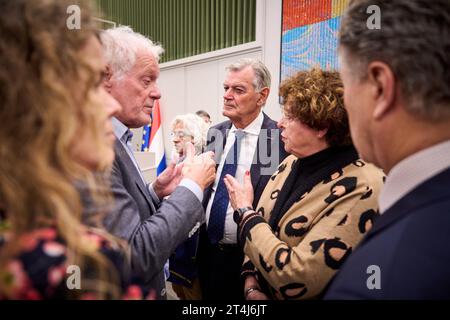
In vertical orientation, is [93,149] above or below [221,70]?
Result: below

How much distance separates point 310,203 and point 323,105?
40 cm

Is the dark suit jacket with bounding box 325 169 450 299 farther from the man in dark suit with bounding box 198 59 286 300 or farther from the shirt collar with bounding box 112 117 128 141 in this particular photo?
the man in dark suit with bounding box 198 59 286 300

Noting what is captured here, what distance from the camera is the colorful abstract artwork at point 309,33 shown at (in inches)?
126

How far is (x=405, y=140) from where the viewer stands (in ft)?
2.40

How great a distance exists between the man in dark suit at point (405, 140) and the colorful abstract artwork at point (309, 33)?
252 centimetres

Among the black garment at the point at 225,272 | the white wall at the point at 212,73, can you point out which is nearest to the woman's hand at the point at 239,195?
the black garment at the point at 225,272

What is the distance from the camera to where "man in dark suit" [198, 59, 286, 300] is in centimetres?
201

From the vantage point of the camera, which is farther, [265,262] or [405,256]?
[265,262]

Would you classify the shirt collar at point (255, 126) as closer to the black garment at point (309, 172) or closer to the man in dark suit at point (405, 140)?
the black garment at point (309, 172)

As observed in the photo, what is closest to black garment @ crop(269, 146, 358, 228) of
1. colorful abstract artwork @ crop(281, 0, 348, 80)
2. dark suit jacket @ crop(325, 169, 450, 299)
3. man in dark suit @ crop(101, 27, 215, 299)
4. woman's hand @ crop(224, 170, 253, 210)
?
woman's hand @ crop(224, 170, 253, 210)

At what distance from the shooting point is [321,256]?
1.17 metres

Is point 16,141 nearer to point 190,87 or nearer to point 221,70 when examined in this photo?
point 221,70
